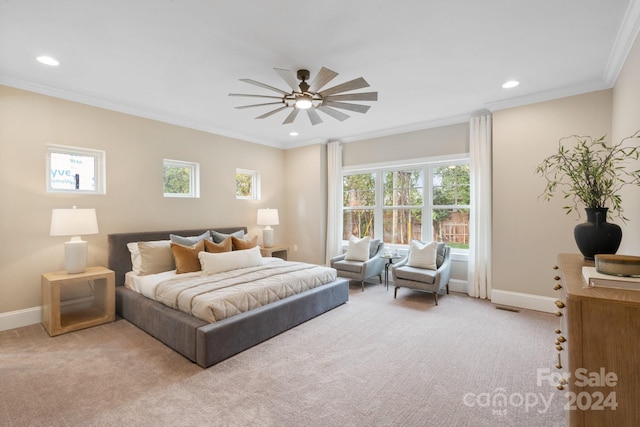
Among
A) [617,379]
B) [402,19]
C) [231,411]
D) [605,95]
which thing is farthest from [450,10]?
[231,411]

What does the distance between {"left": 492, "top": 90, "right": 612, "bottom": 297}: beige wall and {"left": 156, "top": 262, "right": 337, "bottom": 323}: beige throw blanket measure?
99.5 inches

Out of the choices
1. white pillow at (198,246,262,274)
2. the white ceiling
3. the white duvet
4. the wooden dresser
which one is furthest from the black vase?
white pillow at (198,246,262,274)

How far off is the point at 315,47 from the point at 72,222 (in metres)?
3.25

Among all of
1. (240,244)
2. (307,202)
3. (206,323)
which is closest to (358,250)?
(307,202)

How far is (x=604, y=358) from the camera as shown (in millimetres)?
1064

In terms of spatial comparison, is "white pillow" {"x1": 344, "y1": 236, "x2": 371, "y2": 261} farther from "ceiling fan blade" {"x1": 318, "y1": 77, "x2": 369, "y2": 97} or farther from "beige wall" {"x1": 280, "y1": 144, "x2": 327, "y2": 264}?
"ceiling fan blade" {"x1": 318, "y1": 77, "x2": 369, "y2": 97}

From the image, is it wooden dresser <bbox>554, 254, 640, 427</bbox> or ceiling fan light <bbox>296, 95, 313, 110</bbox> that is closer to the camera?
wooden dresser <bbox>554, 254, 640, 427</bbox>

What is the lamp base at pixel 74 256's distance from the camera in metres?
3.34

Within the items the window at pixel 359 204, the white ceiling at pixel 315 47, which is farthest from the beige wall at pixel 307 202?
the white ceiling at pixel 315 47

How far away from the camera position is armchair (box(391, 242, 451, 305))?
13.6 feet

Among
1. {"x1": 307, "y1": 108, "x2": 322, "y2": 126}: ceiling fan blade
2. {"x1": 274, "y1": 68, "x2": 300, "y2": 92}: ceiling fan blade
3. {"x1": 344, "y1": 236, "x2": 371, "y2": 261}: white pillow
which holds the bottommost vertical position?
{"x1": 344, "y1": 236, "x2": 371, "y2": 261}: white pillow

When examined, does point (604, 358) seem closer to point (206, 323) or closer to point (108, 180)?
point (206, 323)

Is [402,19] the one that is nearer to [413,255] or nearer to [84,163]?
[413,255]

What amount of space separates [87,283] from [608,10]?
5.98m
